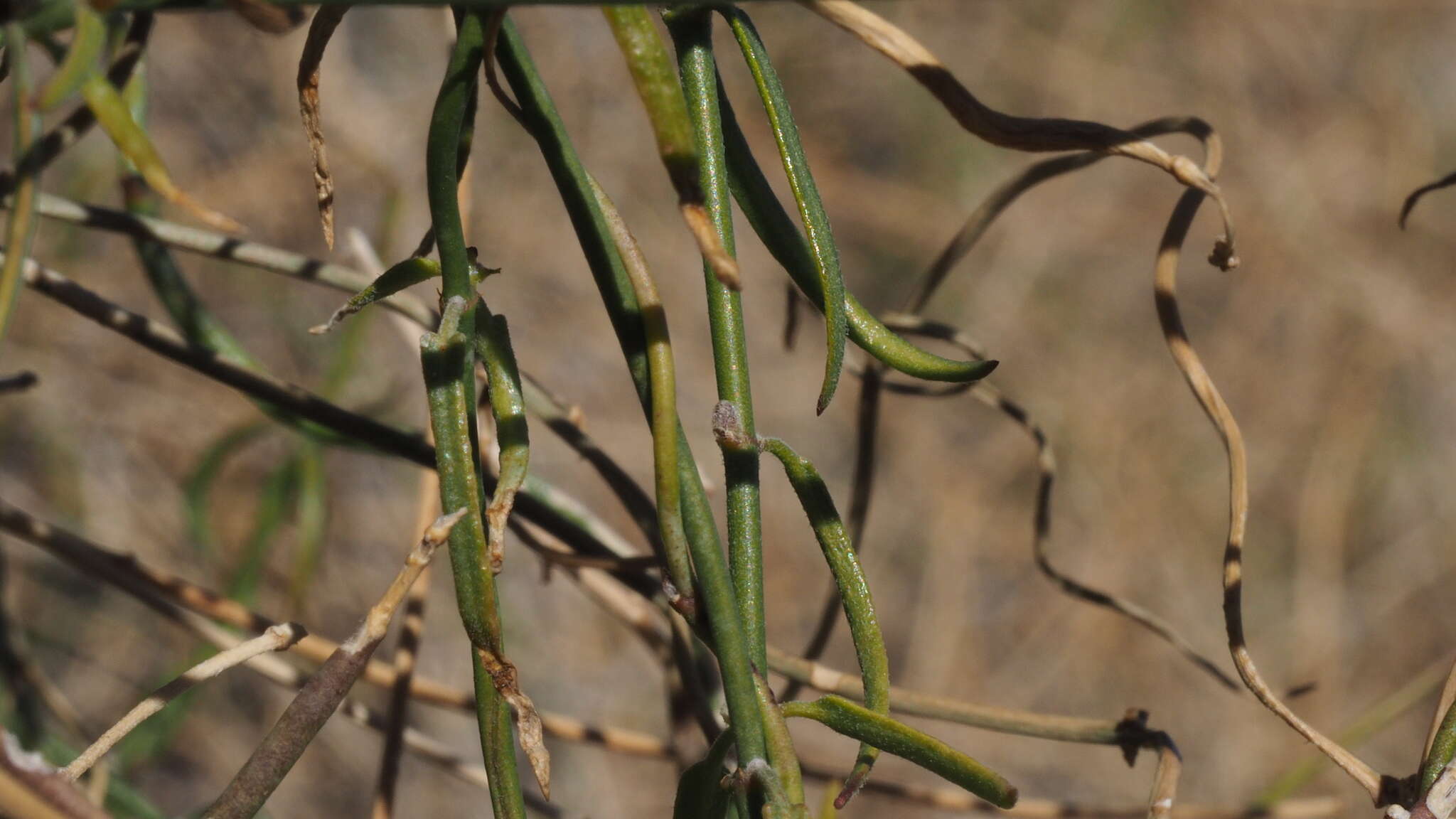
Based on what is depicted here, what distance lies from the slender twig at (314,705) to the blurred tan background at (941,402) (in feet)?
3.77

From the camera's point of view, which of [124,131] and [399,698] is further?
[399,698]

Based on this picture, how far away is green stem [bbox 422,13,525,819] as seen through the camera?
0.20 metres

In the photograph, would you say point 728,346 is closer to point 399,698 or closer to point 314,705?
point 314,705

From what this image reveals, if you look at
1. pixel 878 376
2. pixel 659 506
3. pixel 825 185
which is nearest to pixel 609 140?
pixel 825 185

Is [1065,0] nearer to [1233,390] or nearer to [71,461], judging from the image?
[1233,390]

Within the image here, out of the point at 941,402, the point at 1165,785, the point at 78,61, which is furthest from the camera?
the point at 941,402

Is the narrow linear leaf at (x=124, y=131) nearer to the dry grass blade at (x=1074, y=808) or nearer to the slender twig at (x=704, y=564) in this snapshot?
the slender twig at (x=704, y=564)

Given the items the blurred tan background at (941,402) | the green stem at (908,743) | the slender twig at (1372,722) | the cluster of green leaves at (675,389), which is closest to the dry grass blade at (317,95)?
the cluster of green leaves at (675,389)

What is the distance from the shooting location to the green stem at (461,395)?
8.0 inches

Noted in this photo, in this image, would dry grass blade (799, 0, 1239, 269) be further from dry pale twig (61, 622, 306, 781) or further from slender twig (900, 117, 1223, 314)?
dry pale twig (61, 622, 306, 781)

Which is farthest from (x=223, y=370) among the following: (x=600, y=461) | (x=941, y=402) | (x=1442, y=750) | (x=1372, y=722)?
(x=941, y=402)

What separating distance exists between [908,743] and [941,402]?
1716mm

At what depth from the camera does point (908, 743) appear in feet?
0.70

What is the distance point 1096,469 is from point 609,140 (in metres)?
1.00
